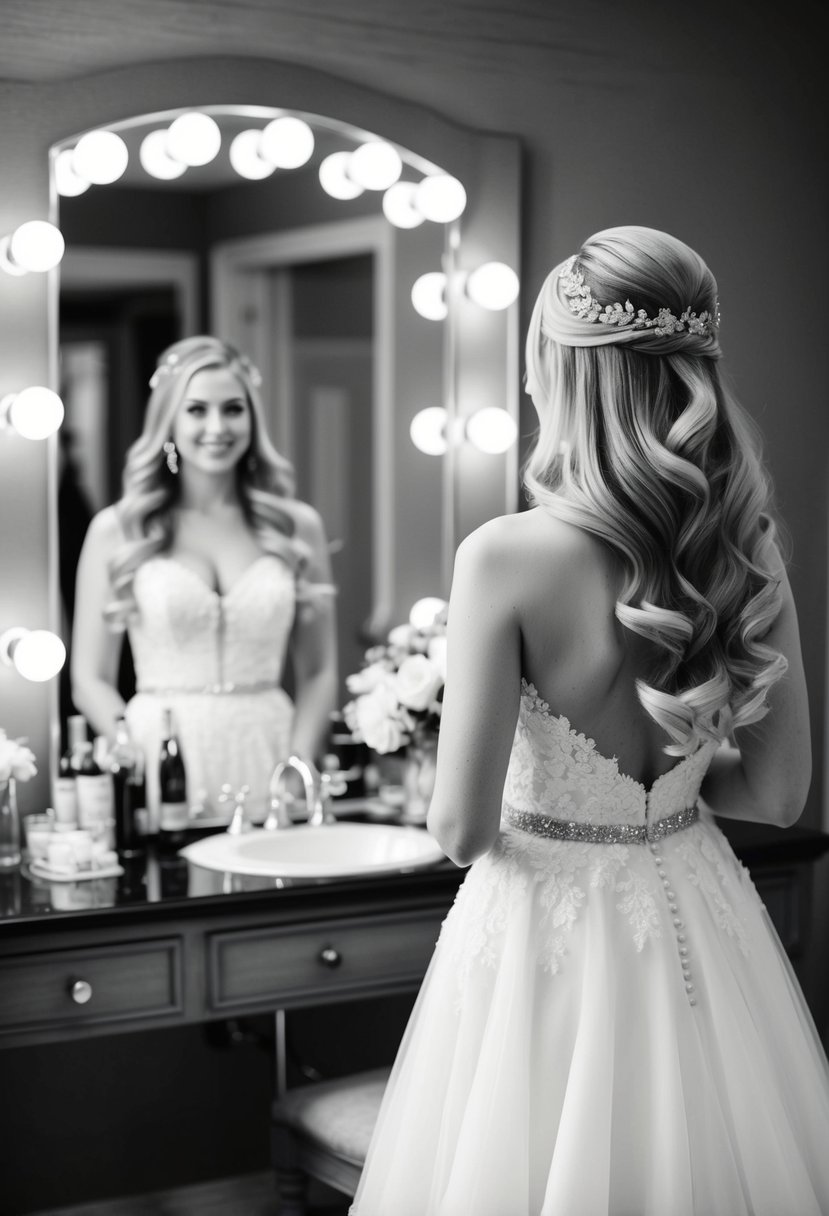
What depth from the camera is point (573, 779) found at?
1.74m

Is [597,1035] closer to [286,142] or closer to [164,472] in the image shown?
[164,472]

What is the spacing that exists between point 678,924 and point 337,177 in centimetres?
176

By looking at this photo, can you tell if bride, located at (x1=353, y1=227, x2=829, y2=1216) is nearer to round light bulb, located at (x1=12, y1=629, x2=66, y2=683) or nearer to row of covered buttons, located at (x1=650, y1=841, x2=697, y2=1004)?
row of covered buttons, located at (x1=650, y1=841, x2=697, y2=1004)

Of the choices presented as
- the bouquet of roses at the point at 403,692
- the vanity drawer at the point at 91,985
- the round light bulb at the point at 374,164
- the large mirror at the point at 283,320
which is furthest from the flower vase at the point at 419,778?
the round light bulb at the point at 374,164

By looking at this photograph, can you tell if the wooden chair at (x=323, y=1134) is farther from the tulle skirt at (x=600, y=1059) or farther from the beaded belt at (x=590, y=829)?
the beaded belt at (x=590, y=829)

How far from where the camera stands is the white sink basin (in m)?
2.59

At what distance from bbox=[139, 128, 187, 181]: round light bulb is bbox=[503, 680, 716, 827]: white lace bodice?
59.1 inches

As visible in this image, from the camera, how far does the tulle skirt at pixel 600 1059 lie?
1.66 m

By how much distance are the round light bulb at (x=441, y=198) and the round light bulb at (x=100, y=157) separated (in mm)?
600

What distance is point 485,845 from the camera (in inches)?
67.6

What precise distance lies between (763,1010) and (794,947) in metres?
1.03

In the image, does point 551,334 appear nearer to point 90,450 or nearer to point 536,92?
point 90,450

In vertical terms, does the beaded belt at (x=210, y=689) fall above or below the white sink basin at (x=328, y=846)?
above

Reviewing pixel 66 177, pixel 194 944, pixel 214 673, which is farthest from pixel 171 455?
pixel 194 944
